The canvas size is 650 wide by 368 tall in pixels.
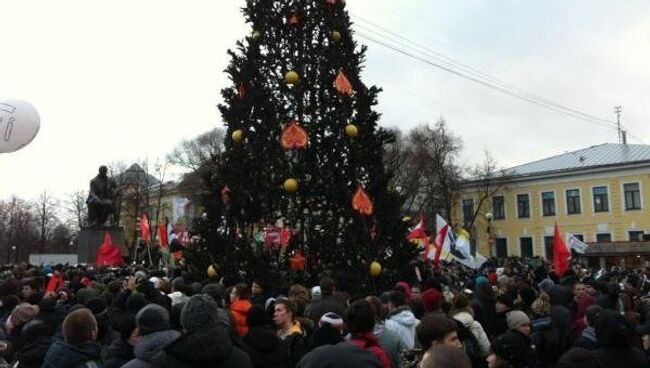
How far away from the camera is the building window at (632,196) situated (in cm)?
5122

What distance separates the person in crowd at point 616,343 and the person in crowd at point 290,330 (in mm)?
2401

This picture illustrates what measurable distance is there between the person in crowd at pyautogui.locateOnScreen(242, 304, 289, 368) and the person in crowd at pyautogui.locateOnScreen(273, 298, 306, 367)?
229 millimetres

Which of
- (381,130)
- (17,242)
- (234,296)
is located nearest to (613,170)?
(381,130)

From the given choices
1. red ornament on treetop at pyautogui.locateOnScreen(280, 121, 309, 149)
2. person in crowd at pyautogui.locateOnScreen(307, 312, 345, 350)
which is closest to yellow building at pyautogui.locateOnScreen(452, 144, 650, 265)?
red ornament on treetop at pyautogui.locateOnScreen(280, 121, 309, 149)

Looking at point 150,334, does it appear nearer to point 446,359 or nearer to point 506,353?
point 506,353

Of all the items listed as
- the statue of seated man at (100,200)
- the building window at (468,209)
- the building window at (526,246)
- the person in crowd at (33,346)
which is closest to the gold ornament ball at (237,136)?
the person in crowd at (33,346)

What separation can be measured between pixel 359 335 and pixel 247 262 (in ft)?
20.7

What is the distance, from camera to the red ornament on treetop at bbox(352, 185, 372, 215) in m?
10.4

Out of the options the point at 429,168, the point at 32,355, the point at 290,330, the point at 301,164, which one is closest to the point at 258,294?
the point at 301,164

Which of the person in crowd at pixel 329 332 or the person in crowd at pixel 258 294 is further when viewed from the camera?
the person in crowd at pixel 258 294

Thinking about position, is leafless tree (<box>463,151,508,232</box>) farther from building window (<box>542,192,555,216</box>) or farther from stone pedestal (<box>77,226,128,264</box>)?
stone pedestal (<box>77,226,128,264</box>)

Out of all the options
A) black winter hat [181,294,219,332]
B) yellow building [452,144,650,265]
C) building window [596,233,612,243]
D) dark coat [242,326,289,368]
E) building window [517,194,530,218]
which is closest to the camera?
black winter hat [181,294,219,332]

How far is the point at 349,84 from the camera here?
10883 mm

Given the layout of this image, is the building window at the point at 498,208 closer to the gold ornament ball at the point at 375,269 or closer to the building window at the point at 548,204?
the building window at the point at 548,204
